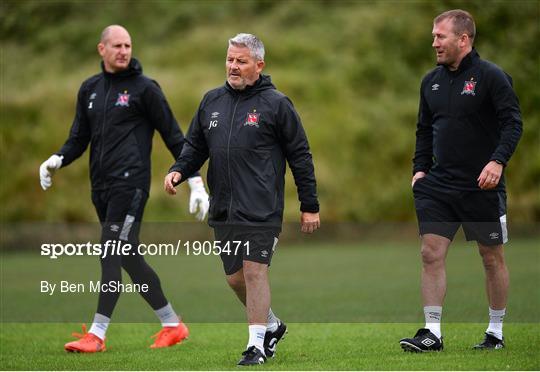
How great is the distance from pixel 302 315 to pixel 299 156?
331 cm

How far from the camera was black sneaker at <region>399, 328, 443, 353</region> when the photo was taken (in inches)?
262

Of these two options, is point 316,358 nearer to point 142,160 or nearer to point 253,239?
point 253,239

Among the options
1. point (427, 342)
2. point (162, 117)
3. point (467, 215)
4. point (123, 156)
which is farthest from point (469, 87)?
point (123, 156)

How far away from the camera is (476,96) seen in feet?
22.5

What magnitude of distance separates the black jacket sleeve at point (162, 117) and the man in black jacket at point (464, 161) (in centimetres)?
198

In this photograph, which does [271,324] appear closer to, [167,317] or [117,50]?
[167,317]

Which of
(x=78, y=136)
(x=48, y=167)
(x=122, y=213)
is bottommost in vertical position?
(x=122, y=213)

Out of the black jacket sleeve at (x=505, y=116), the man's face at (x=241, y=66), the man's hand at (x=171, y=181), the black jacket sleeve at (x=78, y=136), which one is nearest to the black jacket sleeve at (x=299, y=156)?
the man's face at (x=241, y=66)

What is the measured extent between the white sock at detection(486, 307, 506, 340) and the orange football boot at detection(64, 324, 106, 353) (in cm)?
272

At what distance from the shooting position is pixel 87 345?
744 centimetres

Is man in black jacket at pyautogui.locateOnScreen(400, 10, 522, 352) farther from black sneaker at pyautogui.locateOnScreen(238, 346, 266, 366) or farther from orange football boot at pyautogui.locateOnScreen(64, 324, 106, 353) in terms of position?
orange football boot at pyautogui.locateOnScreen(64, 324, 106, 353)

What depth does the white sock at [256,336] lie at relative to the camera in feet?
20.9

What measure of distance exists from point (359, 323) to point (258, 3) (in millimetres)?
20695

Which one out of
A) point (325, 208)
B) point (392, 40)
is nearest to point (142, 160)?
point (325, 208)
